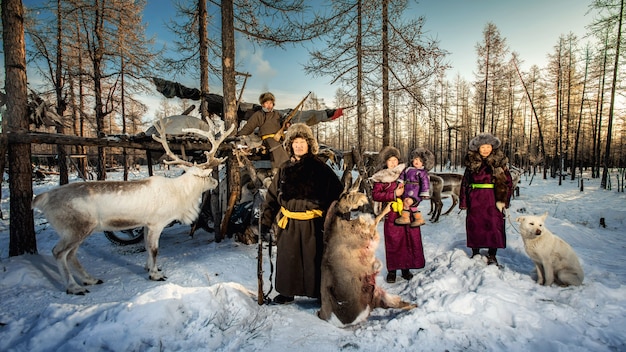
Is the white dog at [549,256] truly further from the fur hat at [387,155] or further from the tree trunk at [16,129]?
the tree trunk at [16,129]

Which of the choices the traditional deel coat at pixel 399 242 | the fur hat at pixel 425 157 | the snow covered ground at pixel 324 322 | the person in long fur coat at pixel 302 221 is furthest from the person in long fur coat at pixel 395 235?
the person in long fur coat at pixel 302 221

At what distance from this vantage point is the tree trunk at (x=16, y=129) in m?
4.50

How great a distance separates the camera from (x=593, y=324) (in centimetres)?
237

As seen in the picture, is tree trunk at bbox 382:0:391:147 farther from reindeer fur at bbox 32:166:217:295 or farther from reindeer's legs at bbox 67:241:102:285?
reindeer's legs at bbox 67:241:102:285

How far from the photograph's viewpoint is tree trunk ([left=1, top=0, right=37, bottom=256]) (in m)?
4.50

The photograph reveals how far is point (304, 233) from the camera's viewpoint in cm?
290

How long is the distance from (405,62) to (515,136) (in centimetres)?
3756

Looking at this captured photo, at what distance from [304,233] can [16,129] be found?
5334 mm

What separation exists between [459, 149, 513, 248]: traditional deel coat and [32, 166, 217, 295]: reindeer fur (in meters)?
4.48

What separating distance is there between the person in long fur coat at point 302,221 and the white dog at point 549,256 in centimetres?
240

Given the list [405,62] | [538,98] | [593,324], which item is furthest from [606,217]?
[538,98]

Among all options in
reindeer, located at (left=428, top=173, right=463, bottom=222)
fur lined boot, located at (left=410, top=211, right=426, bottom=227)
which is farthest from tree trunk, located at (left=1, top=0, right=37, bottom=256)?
reindeer, located at (left=428, top=173, right=463, bottom=222)

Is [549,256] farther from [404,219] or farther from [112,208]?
[112,208]

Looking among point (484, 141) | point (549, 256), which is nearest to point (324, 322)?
point (549, 256)
